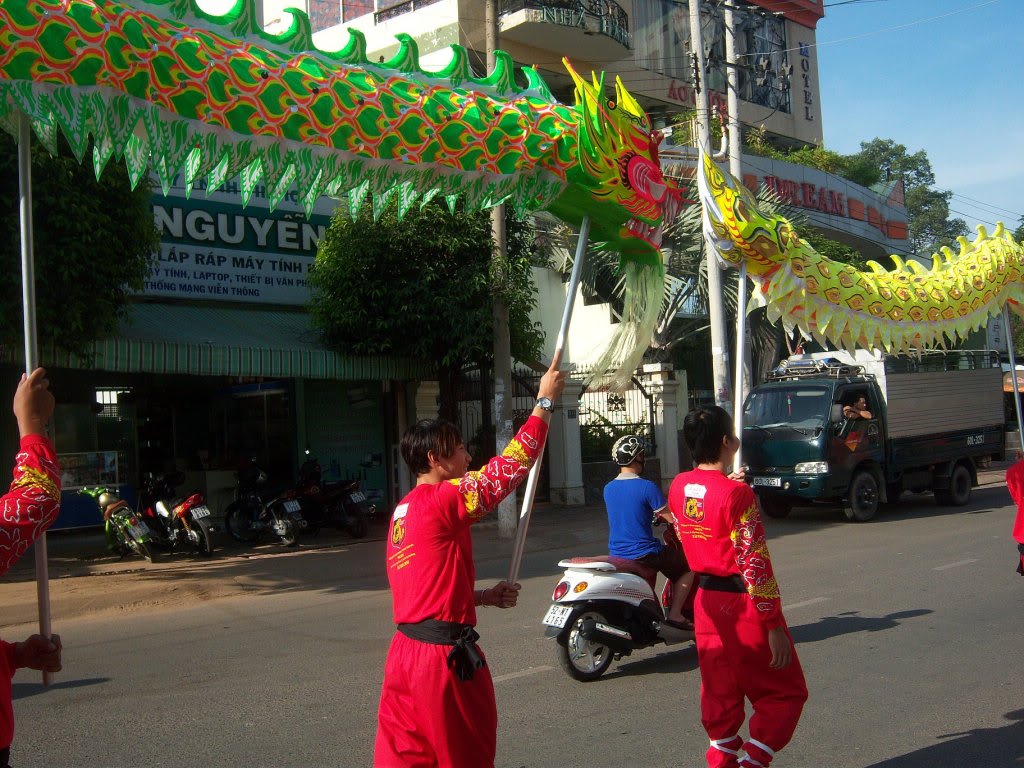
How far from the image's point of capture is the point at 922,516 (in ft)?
51.2

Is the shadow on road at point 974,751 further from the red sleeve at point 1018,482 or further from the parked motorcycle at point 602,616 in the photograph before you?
the parked motorcycle at point 602,616

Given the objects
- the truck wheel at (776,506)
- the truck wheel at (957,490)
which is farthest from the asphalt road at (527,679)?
the truck wheel at (957,490)

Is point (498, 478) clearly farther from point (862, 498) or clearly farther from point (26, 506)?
point (862, 498)

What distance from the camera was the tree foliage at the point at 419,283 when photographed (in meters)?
13.8

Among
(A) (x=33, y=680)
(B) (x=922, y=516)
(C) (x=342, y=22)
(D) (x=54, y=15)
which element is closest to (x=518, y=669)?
(A) (x=33, y=680)

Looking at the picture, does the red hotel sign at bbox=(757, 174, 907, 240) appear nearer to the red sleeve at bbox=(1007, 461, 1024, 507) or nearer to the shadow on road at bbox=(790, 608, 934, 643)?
the shadow on road at bbox=(790, 608, 934, 643)

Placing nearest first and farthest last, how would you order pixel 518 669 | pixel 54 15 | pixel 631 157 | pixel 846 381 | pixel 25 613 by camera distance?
pixel 54 15 < pixel 631 157 < pixel 518 669 < pixel 25 613 < pixel 846 381

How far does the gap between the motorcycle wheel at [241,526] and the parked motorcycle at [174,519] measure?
82 centimetres

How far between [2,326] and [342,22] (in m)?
17.6

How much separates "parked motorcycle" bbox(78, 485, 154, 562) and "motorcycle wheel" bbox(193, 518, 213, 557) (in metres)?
0.56

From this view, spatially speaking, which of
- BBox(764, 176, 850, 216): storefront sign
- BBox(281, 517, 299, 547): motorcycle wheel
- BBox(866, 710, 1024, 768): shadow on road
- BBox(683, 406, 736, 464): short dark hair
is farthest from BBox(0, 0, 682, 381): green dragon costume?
BBox(764, 176, 850, 216): storefront sign

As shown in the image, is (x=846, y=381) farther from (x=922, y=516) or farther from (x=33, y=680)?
(x=33, y=680)

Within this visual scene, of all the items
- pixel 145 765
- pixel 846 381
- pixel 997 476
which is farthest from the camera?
pixel 997 476

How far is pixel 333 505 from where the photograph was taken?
1428 cm
